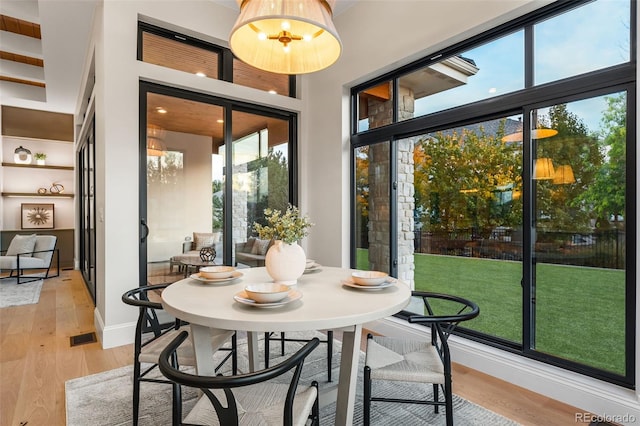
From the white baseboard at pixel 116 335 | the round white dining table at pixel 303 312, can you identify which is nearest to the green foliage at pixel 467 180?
the round white dining table at pixel 303 312

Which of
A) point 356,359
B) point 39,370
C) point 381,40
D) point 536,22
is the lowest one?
point 39,370

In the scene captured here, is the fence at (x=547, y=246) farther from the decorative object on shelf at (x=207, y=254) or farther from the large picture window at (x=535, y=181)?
the decorative object on shelf at (x=207, y=254)

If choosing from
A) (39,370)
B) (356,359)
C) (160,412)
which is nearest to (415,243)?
(356,359)

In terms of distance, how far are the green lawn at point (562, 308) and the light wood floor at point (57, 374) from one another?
0.37 metres

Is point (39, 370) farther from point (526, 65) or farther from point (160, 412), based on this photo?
point (526, 65)

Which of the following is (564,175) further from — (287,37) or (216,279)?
(216,279)

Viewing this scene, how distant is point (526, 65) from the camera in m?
2.36

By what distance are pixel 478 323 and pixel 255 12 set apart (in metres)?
2.82

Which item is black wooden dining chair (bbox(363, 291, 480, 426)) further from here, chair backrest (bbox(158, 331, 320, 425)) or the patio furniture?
the patio furniture

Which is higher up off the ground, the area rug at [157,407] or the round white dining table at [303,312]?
the round white dining table at [303,312]

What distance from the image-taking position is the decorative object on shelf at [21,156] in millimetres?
6568

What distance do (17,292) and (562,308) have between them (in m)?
6.55

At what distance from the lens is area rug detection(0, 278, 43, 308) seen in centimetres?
443

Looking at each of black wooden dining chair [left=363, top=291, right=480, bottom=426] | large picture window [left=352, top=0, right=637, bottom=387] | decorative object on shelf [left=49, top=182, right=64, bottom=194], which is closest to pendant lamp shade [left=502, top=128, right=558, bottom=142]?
large picture window [left=352, top=0, right=637, bottom=387]
